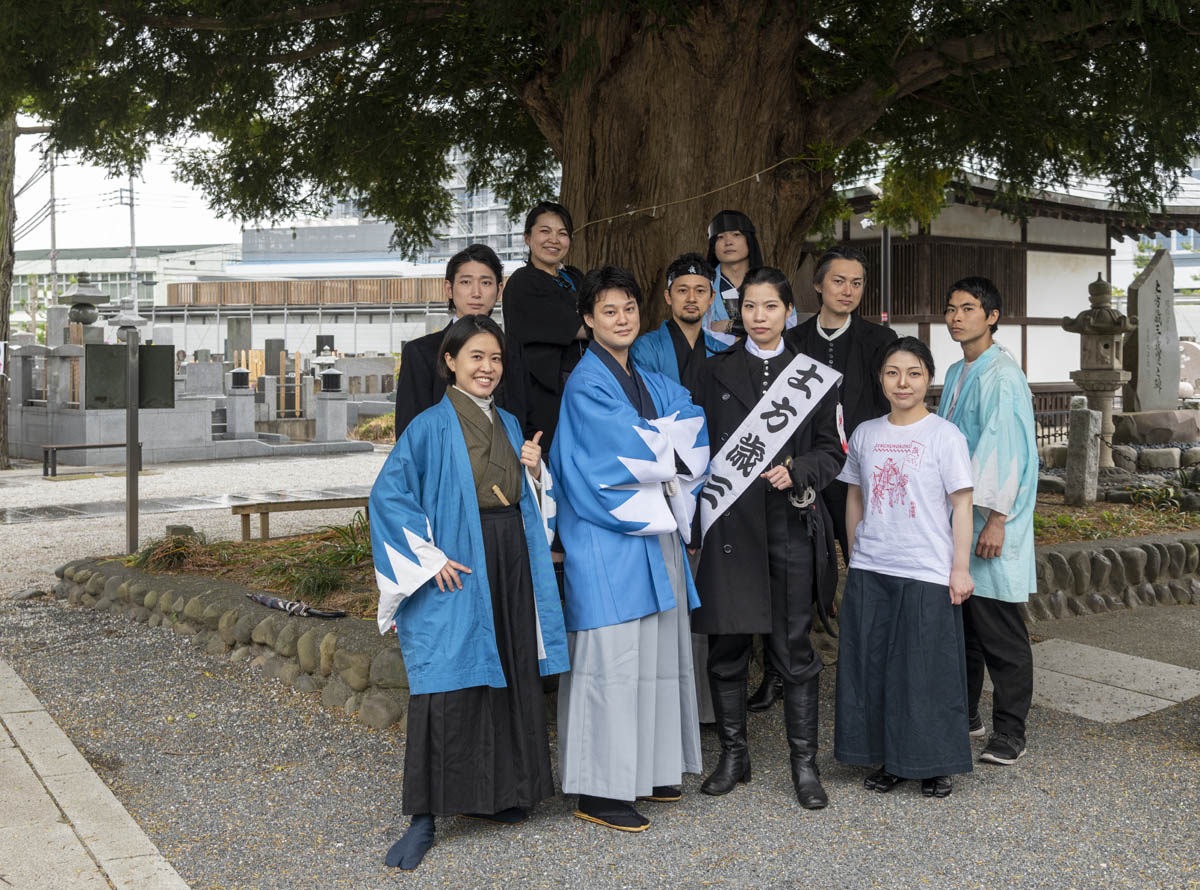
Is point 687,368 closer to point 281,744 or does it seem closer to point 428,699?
point 428,699

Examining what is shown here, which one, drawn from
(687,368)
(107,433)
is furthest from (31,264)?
(687,368)

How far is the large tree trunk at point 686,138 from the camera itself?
18.4 feet

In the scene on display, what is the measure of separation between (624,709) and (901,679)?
0.98 meters

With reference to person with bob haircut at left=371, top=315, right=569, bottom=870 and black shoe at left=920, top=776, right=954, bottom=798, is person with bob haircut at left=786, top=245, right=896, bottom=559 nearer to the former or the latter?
black shoe at left=920, top=776, right=954, bottom=798

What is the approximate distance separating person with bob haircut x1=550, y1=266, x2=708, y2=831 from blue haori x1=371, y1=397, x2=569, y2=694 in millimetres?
157

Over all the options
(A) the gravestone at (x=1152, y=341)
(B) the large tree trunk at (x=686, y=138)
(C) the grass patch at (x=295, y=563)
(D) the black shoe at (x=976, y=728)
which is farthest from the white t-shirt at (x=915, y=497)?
(A) the gravestone at (x=1152, y=341)

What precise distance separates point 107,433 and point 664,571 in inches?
613

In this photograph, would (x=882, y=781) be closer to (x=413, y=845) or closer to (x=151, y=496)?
(x=413, y=845)

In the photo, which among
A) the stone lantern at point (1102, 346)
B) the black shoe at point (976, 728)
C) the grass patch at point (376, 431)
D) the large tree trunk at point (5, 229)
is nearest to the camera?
the black shoe at point (976, 728)

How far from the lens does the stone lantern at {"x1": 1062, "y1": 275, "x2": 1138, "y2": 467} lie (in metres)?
12.3

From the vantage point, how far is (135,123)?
6.75 m

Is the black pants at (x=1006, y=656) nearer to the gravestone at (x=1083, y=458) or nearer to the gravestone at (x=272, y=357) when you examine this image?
the gravestone at (x=1083, y=458)

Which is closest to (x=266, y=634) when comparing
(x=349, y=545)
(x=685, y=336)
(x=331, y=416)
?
(x=349, y=545)

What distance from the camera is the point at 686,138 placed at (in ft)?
18.6
